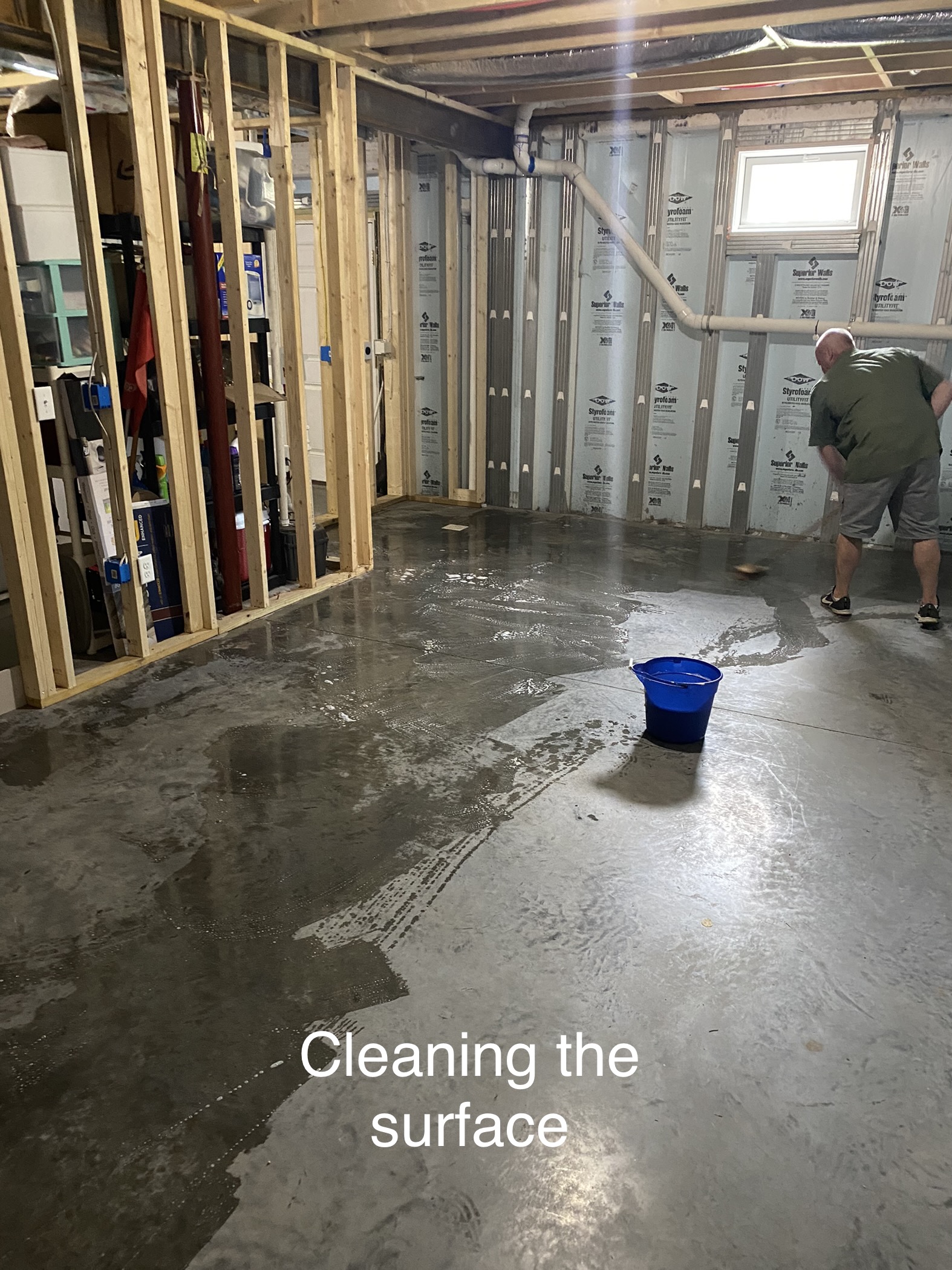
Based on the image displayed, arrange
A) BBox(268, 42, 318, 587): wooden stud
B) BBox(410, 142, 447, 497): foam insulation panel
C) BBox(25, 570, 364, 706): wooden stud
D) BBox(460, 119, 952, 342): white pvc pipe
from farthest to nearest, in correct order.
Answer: BBox(410, 142, 447, 497): foam insulation panel
BBox(460, 119, 952, 342): white pvc pipe
BBox(268, 42, 318, 587): wooden stud
BBox(25, 570, 364, 706): wooden stud

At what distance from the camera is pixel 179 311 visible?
3971 millimetres

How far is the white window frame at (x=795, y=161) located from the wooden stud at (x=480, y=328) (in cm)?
177

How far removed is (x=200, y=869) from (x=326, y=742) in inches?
32.8

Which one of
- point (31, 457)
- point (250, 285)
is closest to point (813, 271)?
point (250, 285)

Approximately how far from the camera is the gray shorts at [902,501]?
454cm

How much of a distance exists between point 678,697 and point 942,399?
238cm

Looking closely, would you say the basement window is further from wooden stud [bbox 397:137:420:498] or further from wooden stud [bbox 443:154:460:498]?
wooden stud [bbox 397:137:420:498]

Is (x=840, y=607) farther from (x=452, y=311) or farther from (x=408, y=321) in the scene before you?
(x=408, y=321)

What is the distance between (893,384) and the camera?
4469 millimetres

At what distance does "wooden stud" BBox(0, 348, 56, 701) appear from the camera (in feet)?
11.1

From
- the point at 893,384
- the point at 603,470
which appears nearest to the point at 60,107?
the point at 893,384

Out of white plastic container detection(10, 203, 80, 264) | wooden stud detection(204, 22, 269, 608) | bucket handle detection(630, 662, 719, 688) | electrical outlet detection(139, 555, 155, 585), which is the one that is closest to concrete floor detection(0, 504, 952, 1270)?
bucket handle detection(630, 662, 719, 688)

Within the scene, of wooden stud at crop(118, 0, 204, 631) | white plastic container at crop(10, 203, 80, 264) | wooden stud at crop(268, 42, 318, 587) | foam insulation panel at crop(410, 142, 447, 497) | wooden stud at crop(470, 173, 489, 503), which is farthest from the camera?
foam insulation panel at crop(410, 142, 447, 497)

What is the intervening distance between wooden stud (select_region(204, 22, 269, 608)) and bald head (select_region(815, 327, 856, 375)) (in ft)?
9.31
